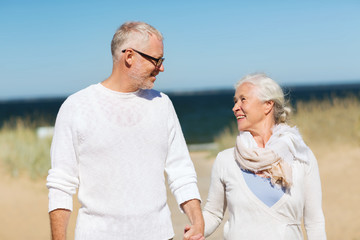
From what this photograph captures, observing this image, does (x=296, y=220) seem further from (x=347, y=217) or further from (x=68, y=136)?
(x=347, y=217)

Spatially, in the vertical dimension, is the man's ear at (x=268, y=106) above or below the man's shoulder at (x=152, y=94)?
below

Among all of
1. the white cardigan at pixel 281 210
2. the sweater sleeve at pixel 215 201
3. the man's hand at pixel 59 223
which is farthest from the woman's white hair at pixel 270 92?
the man's hand at pixel 59 223

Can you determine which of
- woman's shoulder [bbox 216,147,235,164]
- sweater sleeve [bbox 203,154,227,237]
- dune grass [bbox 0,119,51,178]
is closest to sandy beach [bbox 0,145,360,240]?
dune grass [bbox 0,119,51,178]

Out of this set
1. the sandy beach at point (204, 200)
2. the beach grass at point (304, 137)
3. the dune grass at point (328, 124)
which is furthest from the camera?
the dune grass at point (328, 124)

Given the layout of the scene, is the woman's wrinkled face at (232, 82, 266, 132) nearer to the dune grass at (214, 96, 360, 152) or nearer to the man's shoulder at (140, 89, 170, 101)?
the man's shoulder at (140, 89, 170, 101)

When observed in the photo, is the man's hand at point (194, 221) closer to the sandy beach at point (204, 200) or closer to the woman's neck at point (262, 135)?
the woman's neck at point (262, 135)

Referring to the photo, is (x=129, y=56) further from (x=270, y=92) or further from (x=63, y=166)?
(x=270, y=92)

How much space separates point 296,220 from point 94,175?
126cm

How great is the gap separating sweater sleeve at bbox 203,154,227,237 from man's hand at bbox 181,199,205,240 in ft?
0.92

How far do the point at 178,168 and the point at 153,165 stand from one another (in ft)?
0.89

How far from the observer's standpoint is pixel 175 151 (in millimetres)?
2965

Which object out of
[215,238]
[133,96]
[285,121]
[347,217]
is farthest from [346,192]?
[133,96]

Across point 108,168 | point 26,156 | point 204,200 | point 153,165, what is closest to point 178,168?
point 153,165

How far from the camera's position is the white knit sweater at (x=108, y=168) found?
2.65m
